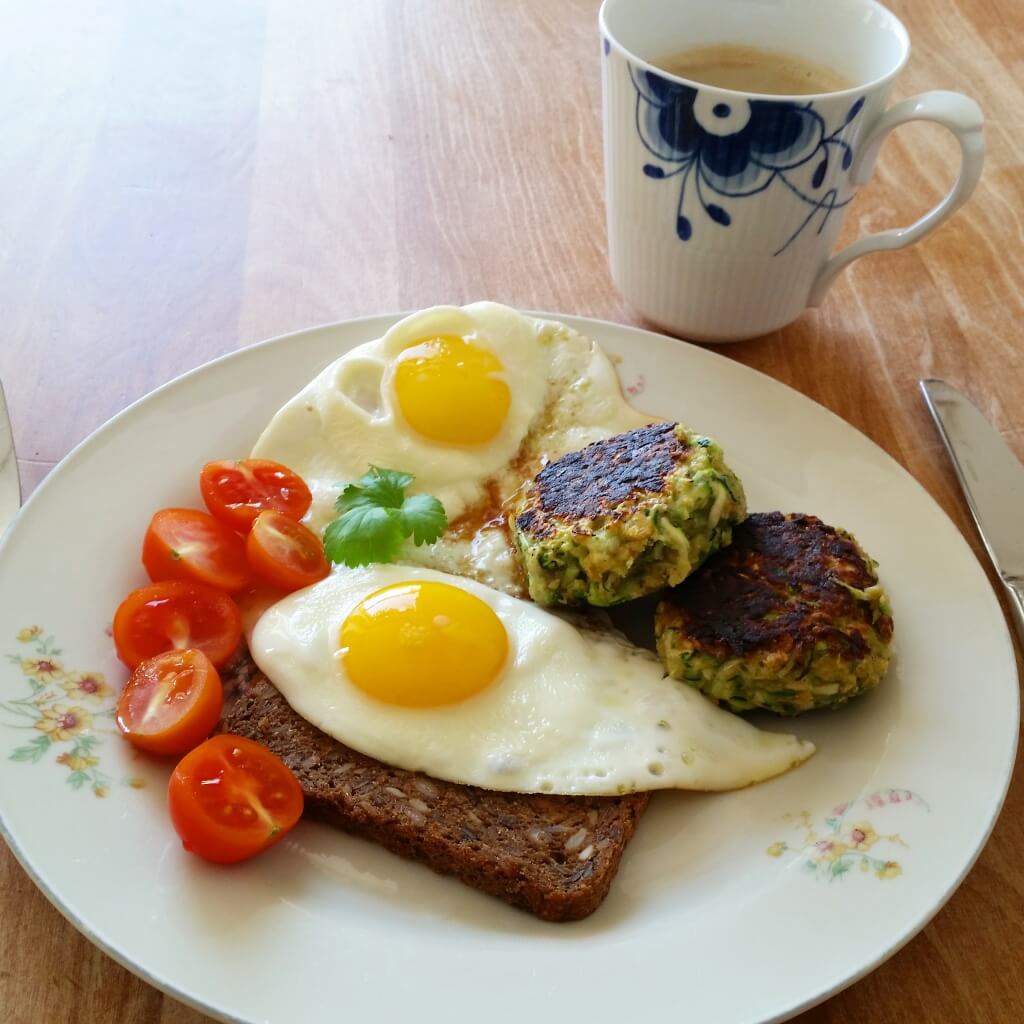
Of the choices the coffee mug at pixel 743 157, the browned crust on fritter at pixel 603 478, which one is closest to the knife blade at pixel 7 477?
the browned crust on fritter at pixel 603 478

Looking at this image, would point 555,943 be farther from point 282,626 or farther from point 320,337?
point 320,337

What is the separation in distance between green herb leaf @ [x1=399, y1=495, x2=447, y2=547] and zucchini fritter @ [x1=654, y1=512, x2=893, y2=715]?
0.52 meters

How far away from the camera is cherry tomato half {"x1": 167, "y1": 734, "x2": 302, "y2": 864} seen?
171cm

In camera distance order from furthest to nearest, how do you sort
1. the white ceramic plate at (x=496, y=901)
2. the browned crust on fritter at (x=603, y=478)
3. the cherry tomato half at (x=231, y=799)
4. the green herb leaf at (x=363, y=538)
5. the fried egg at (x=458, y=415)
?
the fried egg at (x=458, y=415), the green herb leaf at (x=363, y=538), the browned crust on fritter at (x=603, y=478), the cherry tomato half at (x=231, y=799), the white ceramic plate at (x=496, y=901)

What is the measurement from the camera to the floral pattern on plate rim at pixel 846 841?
67.9 inches

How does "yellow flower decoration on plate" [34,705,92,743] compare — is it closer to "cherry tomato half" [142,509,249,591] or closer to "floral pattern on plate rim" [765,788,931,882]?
"cherry tomato half" [142,509,249,591]

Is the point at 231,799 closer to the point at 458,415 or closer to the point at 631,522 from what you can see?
the point at 631,522

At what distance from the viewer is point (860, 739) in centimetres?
196

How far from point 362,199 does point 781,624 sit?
217 cm

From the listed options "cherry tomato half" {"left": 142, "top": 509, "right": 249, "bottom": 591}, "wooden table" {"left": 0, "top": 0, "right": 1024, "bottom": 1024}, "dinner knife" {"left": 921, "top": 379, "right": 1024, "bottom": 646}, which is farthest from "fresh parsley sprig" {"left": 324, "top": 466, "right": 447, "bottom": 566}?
"dinner knife" {"left": 921, "top": 379, "right": 1024, "bottom": 646}

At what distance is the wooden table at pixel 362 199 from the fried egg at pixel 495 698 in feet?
2.28

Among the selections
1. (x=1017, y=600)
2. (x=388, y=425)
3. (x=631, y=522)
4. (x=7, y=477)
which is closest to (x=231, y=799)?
(x=631, y=522)

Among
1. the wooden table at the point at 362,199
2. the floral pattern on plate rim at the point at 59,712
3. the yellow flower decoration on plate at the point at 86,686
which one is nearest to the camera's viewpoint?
the floral pattern on plate rim at the point at 59,712

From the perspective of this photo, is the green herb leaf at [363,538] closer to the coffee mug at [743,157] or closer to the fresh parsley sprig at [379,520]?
the fresh parsley sprig at [379,520]
